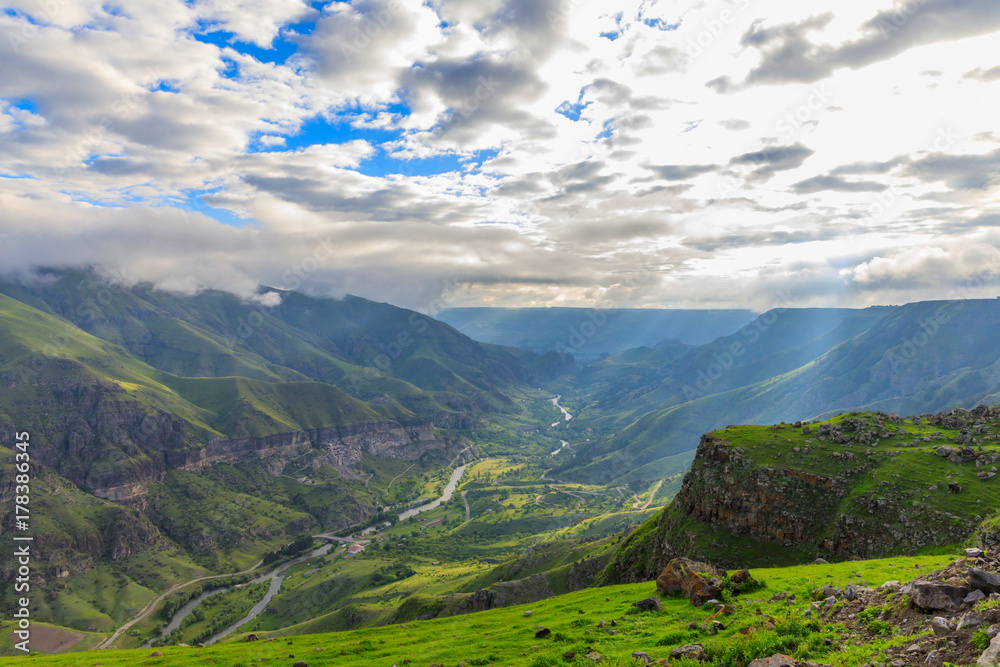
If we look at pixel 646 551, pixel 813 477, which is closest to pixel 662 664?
pixel 813 477

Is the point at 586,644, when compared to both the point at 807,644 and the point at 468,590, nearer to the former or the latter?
the point at 807,644

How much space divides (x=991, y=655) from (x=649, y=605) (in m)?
24.8

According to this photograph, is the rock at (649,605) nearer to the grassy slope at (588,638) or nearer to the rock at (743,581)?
the grassy slope at (588,638)

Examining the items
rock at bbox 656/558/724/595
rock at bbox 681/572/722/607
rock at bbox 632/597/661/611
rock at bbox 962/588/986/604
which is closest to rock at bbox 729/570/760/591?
rock at bbox 681/572/722/607

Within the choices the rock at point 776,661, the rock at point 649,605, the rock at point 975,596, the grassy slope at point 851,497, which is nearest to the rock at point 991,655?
the rock at point 975,596

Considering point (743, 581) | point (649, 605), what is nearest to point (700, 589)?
point (743, 581)

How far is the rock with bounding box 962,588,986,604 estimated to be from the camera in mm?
19188

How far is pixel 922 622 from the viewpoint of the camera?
20.0 meters

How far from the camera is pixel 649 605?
121 ft

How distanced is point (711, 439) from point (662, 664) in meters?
92.3

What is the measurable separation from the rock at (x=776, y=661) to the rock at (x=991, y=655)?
19.9 ft

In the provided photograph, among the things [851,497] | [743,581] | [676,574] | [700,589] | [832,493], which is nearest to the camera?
[700,589]

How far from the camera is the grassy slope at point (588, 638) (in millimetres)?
22125

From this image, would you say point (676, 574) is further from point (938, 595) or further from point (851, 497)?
point (851, 497)
